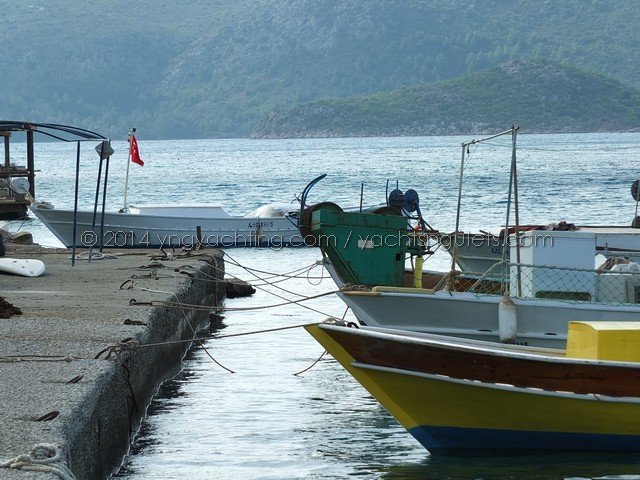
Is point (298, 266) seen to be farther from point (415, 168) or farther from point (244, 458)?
point (415, 168)

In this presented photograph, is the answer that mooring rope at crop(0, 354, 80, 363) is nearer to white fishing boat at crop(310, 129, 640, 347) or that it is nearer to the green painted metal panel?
white fishing boat at crop(310, 129, 640, 347)

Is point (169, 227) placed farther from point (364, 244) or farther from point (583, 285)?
point (583, 285)

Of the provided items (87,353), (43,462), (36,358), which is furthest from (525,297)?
(43,462)

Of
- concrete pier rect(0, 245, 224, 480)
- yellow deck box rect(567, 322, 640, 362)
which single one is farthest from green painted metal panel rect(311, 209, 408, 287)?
yellow deck box rect(567, 322, 640, 362)

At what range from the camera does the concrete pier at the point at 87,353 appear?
26.0ft

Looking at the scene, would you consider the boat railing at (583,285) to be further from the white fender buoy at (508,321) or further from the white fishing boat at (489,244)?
the white fishing boat at (489,244)

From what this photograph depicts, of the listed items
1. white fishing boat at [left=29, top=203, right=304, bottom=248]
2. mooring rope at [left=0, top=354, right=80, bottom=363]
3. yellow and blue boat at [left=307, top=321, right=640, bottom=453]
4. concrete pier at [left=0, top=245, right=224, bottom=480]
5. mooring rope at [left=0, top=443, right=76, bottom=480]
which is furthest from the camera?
white fishing boat at [left=29, top=203, right=304, bottom=248]

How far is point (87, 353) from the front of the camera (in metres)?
10.3

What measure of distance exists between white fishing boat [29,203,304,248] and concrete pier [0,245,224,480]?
42.9 feet

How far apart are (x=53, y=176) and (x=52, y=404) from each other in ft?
343

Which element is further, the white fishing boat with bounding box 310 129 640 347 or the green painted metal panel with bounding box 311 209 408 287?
the green painted metal panel with bounding box 311 209 408 287

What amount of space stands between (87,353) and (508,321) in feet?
17.3

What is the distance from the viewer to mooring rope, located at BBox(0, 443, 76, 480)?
6.81 m

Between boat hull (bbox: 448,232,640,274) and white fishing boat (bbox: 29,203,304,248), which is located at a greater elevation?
boat hull (bbox: 448,232,640,274)
